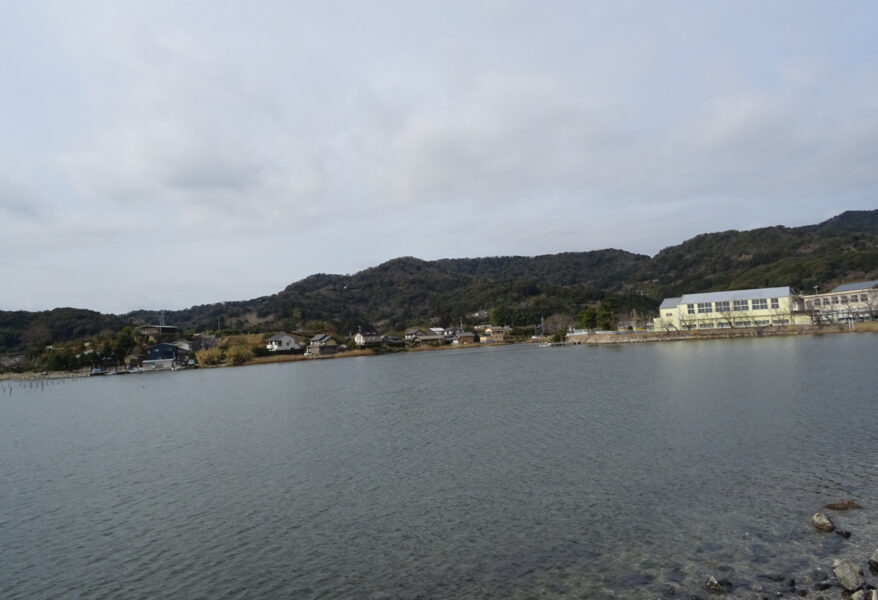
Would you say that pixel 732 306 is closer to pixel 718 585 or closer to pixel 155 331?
pixel 718 585

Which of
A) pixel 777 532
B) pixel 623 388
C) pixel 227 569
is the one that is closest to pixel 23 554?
pixel 227 569

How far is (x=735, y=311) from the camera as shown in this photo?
6950 centimetres

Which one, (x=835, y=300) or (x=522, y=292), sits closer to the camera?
(x=835, y=300)

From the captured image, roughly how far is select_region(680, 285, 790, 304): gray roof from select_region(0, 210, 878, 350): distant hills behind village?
13.7m

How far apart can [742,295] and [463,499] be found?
230 ft

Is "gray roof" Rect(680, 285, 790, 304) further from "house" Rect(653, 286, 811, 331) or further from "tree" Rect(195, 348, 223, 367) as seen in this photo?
"tree" Rect(195, 348, 223, 367)

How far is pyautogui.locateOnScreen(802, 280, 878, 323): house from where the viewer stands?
63750 mm

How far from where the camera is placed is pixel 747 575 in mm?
7070

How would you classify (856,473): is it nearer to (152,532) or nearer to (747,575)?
(747,575)

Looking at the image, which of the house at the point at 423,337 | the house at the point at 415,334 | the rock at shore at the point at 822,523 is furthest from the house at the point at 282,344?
the rock at shore at the point at 822,523

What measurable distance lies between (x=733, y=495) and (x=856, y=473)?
2792mm

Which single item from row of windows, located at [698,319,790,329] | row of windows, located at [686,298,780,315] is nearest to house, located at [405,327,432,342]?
row of windows, located at [686,298,780,315]

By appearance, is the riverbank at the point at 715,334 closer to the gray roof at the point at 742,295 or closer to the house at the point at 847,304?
the house at the point at 847,304

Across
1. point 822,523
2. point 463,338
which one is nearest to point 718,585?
point 822,523
